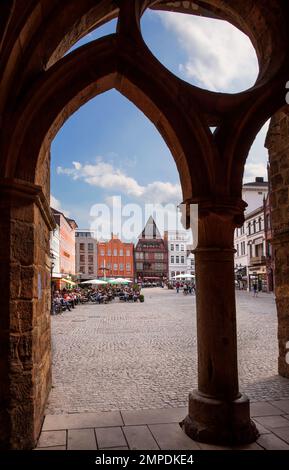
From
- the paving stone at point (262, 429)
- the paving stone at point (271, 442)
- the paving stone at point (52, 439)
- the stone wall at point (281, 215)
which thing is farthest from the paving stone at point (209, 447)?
the stone wall at point (281, 215)

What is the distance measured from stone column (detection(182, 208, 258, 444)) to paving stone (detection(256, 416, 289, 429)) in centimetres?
42

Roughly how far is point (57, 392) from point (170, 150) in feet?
12.4

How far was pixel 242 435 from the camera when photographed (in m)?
3.93

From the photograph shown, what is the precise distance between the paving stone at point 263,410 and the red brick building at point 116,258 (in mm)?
82739

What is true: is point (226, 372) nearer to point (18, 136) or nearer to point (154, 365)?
point (18, 136)

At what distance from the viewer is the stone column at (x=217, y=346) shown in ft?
13.0

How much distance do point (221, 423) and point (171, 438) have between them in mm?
505

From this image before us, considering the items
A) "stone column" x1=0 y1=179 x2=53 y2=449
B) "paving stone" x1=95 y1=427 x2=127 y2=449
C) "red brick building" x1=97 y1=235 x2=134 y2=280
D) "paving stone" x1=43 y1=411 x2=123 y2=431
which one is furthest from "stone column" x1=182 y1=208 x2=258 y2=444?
"red brick building" x1=97 y1=235 x2=134 y2=280

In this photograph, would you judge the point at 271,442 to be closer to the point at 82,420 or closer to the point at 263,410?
the point at 263,410

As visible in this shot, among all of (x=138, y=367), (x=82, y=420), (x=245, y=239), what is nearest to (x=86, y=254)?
(x=245, y=239)

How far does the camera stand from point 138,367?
773cm

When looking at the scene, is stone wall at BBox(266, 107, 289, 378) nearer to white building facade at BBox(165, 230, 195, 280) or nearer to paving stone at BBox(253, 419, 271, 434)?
paving stone at BBox(253, 419, 271, 434)
